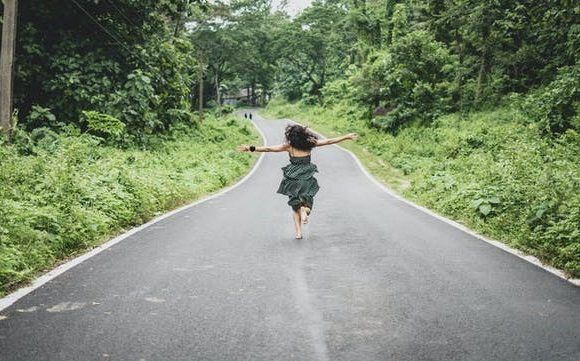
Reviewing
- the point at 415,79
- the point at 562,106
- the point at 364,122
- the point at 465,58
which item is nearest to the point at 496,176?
the point at 562,106

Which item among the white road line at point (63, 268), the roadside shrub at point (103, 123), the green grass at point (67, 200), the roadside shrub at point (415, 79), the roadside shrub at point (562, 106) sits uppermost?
the roadside shrub at point (415, 79)

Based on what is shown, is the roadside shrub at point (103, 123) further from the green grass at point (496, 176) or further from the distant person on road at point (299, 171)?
the green grass at point (496, 176)

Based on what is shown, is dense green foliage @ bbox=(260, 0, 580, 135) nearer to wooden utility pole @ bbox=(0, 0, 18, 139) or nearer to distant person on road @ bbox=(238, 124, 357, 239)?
distant person on road @ bbox=(238, 124, 357, 239)

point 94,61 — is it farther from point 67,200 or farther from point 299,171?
point 299,171

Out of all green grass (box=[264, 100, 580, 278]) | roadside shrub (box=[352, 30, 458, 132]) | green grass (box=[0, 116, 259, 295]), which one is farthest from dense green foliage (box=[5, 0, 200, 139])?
roadside shrub (box=[352, 30, 458, 132])

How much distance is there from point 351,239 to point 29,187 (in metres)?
5.67

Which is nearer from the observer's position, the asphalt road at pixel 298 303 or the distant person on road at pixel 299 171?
the asphalt road at pixel 298 303

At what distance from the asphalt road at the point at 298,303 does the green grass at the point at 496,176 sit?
28.9 inches

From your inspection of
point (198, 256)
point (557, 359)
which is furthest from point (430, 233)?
point (557, 359)

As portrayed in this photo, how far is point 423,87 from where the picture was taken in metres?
30.0

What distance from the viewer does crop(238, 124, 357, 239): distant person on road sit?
8.42 meters

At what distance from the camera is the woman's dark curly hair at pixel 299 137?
8.37 m

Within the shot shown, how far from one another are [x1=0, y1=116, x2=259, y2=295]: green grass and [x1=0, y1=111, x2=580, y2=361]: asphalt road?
0.57 meters

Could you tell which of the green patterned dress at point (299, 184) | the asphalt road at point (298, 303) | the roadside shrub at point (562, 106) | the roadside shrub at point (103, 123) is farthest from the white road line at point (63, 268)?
the roadside shrub at point (562, 106)
